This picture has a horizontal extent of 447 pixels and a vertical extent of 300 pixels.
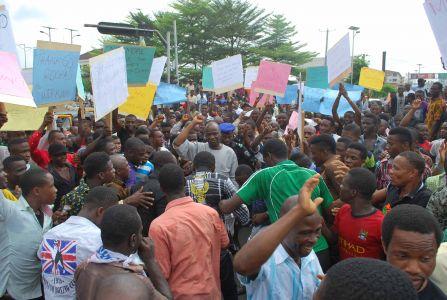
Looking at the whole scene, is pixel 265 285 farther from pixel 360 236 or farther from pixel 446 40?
pixel 446 40

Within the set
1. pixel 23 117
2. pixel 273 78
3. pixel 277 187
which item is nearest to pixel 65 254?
pixel 277 187

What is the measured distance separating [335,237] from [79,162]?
11.6 ft

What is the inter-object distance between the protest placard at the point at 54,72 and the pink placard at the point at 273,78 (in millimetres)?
3844

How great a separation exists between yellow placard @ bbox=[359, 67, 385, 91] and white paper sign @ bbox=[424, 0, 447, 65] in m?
6.83

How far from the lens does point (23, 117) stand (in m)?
6.31

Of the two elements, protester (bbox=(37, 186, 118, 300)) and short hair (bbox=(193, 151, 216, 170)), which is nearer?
protester (bbox=(37, 186, 118, 300))

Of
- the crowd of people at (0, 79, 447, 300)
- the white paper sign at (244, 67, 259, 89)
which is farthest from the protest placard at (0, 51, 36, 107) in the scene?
the white paper sign at (244, 67, 259, 89)

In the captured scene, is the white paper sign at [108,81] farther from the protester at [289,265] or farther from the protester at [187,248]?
the protester at [289,265]

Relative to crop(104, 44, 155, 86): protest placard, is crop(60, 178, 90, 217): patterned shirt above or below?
below

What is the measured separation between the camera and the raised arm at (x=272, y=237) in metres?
2.13

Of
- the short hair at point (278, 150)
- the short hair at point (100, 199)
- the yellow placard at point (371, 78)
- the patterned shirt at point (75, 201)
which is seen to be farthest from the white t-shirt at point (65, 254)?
the yellow placard at point (371, 78)

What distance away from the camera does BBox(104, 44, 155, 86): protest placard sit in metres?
7.00

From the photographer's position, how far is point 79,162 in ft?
18.6

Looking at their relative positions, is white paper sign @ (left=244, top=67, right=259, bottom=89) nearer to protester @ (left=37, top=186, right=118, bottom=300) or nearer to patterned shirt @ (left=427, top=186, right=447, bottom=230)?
patterned shirt @ (left=427, top=186, right=447, bottom=230)
